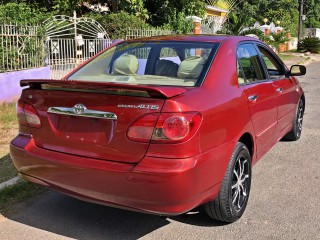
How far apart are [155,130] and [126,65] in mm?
1329

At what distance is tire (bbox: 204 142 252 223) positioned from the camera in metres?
3.38

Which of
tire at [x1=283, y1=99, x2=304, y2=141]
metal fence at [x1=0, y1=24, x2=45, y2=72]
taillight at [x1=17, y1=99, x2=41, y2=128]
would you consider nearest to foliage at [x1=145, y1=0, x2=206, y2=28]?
metal fence at [x1=0, y1=24, x2=45, y2=72]

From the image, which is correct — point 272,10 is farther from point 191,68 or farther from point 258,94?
point 191,68

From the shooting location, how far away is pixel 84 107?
312 centimetres

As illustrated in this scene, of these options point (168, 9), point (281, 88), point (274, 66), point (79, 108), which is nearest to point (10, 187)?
point (79, 108)

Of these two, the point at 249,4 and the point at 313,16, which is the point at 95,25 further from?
the point at 313,16

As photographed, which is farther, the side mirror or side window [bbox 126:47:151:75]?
the side mirror

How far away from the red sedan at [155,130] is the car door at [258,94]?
0.02 m

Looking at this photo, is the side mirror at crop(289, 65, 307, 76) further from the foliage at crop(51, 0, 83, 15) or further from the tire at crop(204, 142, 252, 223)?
the foliage at crop(51, 0, 83, 15)

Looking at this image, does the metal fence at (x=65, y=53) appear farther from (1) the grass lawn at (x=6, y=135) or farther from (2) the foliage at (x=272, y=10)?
(2) the foliage at (x=272, y=10)

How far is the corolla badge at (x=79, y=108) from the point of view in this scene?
3.12 meters

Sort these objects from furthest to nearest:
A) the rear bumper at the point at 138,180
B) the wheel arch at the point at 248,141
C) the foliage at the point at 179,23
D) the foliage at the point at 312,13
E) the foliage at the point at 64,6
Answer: the foliage at the point at 312,13
the foliage at the point at 179,23
the foliage at the point at 64,6
the wheel arch at the point at 248,141
the rear bumper at the point at 138,180

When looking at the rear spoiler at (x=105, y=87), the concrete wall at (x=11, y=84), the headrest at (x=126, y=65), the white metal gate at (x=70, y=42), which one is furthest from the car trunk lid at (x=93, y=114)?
the white metal gate at (x=70, y=42)

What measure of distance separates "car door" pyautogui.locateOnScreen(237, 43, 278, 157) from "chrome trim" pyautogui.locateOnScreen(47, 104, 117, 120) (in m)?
1.39
